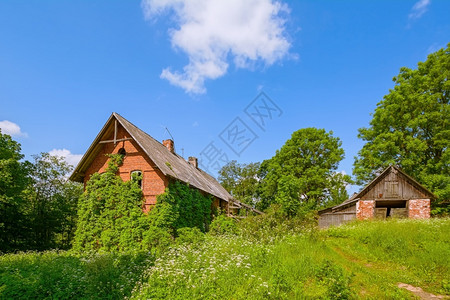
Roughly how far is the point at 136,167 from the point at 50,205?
76.4 feet

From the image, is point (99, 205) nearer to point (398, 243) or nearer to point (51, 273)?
point (51, 273)

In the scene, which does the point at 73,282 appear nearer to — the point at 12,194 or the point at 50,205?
the point at 12,194

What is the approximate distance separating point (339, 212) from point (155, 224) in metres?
17.4

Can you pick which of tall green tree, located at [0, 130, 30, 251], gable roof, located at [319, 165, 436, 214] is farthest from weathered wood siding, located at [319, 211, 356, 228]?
tall green tree, located at [0, 130, 30, 251]

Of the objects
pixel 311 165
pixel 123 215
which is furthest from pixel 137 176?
pixel 311 165

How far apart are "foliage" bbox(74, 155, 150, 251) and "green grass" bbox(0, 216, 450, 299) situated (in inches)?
150

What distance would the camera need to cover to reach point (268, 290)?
255 inches

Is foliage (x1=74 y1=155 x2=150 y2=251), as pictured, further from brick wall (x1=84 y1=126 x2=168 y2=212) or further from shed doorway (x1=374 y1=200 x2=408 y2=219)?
shed doorway (x1=374 y1=200 x2=408 y2=219)

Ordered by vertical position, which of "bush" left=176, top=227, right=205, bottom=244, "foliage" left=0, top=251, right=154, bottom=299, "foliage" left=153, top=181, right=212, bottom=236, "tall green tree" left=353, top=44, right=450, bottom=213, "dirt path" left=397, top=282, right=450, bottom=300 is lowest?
"foliage" left=0, top=251, right=154, bottom=299

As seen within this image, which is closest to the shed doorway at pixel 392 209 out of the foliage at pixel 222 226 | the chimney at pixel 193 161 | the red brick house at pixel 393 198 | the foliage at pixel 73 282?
the red brick house at pixel 393 198

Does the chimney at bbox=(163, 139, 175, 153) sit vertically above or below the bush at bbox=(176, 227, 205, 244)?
above

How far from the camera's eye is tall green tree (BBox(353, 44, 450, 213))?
2158 centimetres

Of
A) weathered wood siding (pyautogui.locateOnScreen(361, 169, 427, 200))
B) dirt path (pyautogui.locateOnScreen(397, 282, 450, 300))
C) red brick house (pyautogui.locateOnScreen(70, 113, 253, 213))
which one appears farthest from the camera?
weathered wood siding (pyautogui.locateOnScreen(361, 169, 427, 200))

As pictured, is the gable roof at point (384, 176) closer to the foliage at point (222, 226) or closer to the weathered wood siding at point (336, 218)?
the weathered wood siding at point (336, 218)
